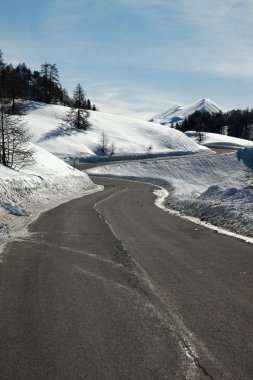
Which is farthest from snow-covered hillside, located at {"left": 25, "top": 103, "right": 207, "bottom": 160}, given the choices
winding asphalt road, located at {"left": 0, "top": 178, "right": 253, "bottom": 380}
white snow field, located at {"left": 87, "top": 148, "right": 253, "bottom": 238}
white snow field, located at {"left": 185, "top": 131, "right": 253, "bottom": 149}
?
winding asphalt road, located at {"left": 0, "top": 178, "right": 253, "bottom": 380}

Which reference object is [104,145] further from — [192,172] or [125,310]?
[125,310]

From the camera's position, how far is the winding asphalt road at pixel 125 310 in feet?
14.8

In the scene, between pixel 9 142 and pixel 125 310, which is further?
pixel 9 142

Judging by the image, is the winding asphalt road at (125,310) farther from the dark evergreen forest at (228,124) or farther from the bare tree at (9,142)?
the dark evergreen forest at (228,124)

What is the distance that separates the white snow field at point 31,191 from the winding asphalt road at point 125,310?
338 centimetres

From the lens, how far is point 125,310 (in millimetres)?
6195

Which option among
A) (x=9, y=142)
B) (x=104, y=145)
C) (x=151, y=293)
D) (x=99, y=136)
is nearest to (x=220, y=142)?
(x=99, y=136)

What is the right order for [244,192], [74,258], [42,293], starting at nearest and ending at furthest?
[42,293] < [74,258] < [244,192]

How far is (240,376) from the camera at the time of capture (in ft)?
14.1

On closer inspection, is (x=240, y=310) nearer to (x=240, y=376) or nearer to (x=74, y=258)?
(x=240, y=376)


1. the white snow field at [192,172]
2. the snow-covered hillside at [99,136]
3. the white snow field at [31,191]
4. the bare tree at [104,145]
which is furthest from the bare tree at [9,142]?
the bare tree at [104,145]

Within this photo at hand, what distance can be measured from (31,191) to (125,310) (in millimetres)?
19178

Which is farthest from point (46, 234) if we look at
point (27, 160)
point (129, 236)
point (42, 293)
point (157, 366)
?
point (27, 160)

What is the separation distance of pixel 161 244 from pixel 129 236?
5.53 feet
